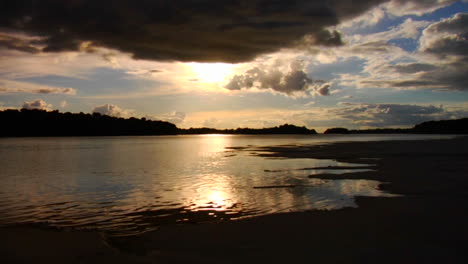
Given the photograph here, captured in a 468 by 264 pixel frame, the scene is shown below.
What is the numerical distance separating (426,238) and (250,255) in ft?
20.6

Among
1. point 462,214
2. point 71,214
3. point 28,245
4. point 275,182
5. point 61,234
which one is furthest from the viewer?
point 275,182

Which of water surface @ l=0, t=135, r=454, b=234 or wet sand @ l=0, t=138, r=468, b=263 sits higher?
wet sand @ l=0, t=138, r=468, b=263

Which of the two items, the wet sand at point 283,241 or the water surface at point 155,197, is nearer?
the wet sand at point 283,241

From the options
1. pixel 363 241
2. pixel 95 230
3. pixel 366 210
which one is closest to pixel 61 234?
pixel 95 230

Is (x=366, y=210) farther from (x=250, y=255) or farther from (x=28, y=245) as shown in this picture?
(x=28, y=245)

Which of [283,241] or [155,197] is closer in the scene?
[283,241]

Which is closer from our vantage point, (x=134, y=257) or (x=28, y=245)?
(x=134, y=257)

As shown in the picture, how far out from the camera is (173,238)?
12070mm

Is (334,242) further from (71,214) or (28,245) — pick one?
(71,214)

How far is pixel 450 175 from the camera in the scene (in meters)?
27.9

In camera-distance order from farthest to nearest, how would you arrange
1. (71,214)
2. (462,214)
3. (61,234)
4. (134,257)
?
1. (71,214)
2. (462,214)
3. (61,234)
4. (134,257)

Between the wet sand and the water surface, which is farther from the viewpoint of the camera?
the water surface

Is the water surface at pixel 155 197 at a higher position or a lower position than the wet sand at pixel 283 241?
lower

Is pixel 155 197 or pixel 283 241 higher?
pixel 283 241
